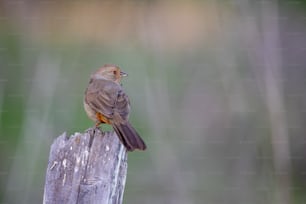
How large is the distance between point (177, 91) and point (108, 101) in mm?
2418

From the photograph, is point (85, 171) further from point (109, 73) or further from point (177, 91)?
point (177, 91)

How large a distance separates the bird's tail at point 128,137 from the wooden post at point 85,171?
25 cm

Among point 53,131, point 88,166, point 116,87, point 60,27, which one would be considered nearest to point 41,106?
point 53,131

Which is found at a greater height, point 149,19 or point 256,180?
point 149,19

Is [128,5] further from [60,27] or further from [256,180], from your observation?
[256,180]

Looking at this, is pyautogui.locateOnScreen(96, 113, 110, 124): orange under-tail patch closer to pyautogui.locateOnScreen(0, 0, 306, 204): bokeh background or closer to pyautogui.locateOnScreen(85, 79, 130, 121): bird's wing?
pyautogui.locateOnScreen(85, 79, 130, 121): bird's wing

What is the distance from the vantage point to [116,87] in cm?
530

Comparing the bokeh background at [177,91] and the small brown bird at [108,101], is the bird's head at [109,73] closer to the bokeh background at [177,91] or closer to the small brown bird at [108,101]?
the small brown bird at [108,101]

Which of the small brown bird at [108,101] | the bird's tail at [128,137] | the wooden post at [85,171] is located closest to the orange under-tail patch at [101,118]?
the small brown bird at [108,101]

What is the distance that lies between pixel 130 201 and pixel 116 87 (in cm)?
197

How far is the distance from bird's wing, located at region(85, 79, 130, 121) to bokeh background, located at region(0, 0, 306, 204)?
1.61 metres

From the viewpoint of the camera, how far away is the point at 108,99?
199 inches

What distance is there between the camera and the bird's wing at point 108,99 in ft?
15.9

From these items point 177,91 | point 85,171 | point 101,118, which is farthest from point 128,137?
point 177,91
